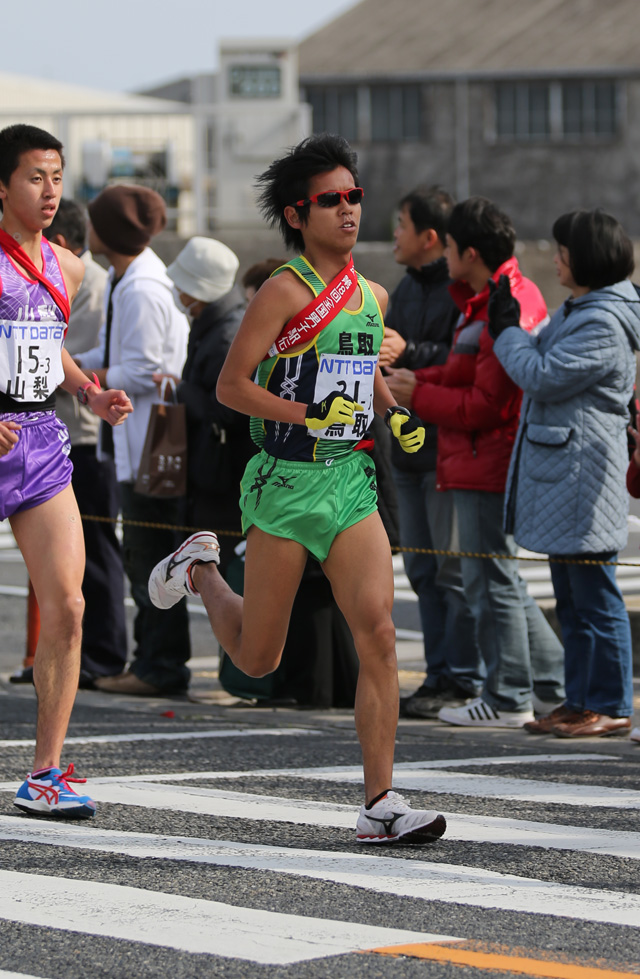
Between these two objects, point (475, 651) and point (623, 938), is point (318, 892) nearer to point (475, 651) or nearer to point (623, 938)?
point (623, 938)

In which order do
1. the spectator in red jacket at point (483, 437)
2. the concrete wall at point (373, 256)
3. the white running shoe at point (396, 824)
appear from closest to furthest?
1. the white running shoe at point (396, 824)
2. the spectator in red jacket at point (483, 437)
3. the concrete wall at point (373, 256)

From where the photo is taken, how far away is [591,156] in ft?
146

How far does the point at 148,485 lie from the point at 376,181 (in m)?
37.5

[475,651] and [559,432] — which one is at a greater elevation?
[559,432]

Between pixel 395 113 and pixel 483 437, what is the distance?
3895cm

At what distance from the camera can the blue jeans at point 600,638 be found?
23.2ft

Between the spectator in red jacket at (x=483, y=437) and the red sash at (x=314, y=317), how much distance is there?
7.71 ft

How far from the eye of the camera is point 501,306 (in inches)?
283

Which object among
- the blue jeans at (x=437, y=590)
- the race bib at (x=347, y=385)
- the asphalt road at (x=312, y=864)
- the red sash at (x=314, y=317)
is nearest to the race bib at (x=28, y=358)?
the red sash at (x=314, y=317)

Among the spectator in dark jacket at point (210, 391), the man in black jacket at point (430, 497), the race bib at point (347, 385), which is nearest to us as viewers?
the race bib at point (347, 385)

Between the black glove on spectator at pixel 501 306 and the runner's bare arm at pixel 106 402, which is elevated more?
the black glove on spectator at pixel 501 306

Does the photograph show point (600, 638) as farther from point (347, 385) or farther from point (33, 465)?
point (33, 465)

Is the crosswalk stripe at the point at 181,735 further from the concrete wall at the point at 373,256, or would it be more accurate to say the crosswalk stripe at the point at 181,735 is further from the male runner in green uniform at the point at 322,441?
the concrete wall at the point at 373,256

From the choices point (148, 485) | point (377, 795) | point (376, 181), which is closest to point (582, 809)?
point (377, 795)
